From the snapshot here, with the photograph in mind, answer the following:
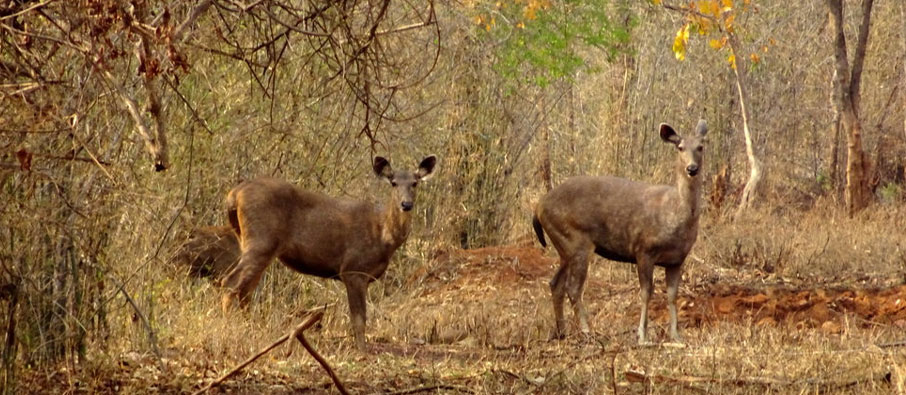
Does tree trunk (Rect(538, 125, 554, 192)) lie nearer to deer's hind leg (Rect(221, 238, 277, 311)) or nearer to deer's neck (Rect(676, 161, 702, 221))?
deer's neck (Rect(676, 161, 702, 221))

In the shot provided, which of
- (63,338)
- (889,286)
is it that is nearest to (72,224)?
(63,338)

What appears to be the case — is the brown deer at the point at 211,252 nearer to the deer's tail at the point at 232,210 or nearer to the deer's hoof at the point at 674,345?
the deer's tail at the point at 232,210

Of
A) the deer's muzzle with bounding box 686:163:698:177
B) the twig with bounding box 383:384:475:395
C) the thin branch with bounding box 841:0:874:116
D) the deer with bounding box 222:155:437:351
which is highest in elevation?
the thin branch with bounding box 841:0:874:116

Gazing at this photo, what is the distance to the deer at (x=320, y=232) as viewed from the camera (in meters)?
11.5

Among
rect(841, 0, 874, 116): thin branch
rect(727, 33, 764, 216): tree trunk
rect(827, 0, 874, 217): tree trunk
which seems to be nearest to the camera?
rect(827, 0, 874, 217): tree trunk

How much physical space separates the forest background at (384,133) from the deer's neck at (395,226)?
2.66 ft

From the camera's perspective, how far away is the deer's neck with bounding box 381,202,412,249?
12.1 meters

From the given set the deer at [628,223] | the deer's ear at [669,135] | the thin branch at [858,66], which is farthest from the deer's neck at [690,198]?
the thin branch at [858,66]

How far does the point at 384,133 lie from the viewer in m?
9.73

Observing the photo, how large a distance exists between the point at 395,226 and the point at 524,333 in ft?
4.58

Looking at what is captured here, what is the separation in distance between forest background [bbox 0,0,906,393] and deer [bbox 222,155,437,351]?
1.28ft

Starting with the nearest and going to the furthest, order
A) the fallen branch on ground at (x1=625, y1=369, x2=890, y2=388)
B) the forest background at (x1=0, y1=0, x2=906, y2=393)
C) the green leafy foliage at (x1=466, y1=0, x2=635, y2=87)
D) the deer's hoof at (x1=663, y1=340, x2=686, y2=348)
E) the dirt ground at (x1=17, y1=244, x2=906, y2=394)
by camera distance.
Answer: the forest background at (x1=0, y1=0, x2=906, y2=393), the fallen branch on ground at (x1=625, y1=369, x2=890, y2=388), the dirt ground at (x1=17, y1=244, x2=906, y2=394), the deer's hoof at (x1=663, y1=340, x2=686, y2=348), the green leafy foliage at (x1=466, y1=0, x2=635, y2=87)

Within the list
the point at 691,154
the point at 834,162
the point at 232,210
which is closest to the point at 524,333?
the point at 691,154

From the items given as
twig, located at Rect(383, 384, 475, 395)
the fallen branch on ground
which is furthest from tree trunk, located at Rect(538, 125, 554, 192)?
twig, located at Rect(383, 384, 475, 395)
